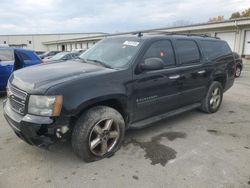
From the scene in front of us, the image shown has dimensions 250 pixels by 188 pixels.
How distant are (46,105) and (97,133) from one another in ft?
2.74

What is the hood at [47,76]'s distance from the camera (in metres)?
2.73

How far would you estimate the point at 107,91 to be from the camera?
2.96 m

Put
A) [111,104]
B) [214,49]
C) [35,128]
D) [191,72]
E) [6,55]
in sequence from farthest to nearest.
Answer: [6,55] < [214,49] < [191,72] < [111,104] < [35,128]

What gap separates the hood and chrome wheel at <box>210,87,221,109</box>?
10.3 feet

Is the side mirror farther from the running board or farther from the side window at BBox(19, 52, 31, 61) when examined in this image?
the side window at BBox(19, 52, 31, 61)

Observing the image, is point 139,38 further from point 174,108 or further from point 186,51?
point 174,108

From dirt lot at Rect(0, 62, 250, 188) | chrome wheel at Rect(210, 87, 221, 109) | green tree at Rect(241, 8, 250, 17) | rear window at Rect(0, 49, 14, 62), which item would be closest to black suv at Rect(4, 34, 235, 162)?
dirt lot at Rect(0, 62, 250, 188)

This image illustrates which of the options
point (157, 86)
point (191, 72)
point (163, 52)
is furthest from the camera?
point (191, 72)

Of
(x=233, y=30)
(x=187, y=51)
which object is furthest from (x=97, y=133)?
(x=233, y=30)

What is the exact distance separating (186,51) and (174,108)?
119cm

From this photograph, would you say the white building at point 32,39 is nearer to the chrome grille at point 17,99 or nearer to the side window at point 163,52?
the side window at point 163,52

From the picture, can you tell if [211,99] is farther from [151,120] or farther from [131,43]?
[131,43]

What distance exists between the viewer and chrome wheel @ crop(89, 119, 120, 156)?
119 inches

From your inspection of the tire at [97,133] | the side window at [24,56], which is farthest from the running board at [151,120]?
the side window at [24,56]
